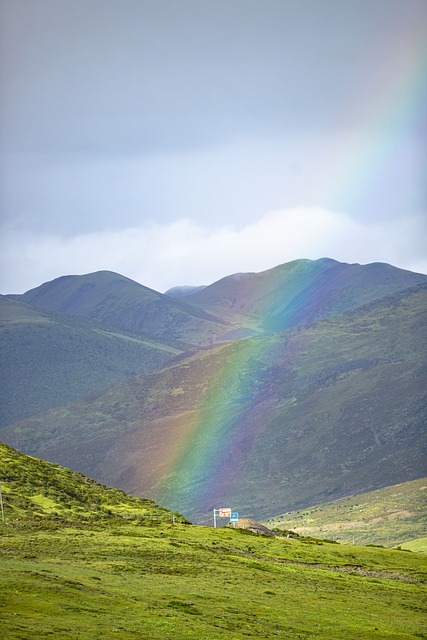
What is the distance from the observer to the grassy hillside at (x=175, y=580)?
51.8 meters

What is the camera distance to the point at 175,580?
234 feet

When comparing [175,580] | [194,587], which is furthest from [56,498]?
[194,587]

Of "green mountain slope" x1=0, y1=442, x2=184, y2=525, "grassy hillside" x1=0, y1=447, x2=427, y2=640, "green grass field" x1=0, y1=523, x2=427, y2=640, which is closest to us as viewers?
"green grass field" x1=0, y1=523, x2=427, y2=640

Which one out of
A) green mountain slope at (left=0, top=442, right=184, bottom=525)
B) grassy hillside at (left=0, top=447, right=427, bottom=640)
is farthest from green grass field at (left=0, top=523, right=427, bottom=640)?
green mountain slope at (left=0, top=442, right=184, bottom=525)

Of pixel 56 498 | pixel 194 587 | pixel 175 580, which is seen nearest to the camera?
pixel 194 587

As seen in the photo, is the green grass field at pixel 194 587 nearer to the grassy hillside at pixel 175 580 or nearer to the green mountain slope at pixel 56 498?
the grassy hillside at pixel 175 580

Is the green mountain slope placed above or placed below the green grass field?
above

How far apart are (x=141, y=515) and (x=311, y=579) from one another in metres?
35.5

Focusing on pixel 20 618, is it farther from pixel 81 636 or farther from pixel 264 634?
pixel 264 634

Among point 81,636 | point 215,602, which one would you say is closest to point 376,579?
point 215,602

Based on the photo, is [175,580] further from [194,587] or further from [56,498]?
[56,498]

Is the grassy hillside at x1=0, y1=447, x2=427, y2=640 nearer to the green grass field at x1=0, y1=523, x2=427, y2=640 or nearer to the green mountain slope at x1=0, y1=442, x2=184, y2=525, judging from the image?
the green grass field at x1=0, y1=523, x2=427, y2=640

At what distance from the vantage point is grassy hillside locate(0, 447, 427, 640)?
5178cm

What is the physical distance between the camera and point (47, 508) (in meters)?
101
